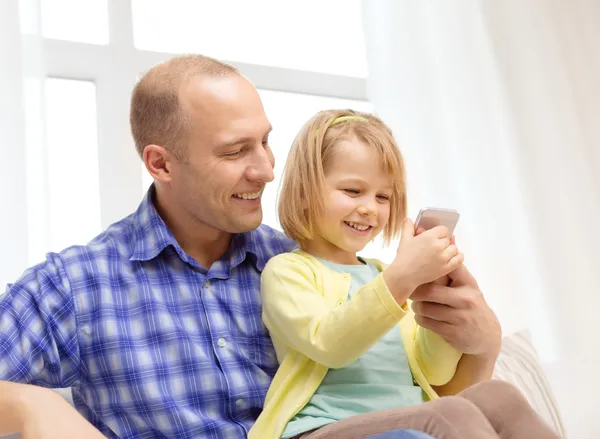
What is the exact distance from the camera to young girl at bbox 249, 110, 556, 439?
1.22 metres

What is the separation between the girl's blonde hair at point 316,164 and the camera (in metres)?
1.48

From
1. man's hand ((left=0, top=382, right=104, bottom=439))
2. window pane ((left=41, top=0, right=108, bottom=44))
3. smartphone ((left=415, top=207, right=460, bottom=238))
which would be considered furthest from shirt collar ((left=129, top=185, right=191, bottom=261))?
window pane ((left=41, top=0, right=108, bottom=44))

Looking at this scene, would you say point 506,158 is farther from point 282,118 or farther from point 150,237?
point 150,237

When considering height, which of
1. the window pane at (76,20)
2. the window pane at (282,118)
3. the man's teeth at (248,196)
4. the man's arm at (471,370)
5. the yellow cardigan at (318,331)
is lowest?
the man's arm at (471,370)

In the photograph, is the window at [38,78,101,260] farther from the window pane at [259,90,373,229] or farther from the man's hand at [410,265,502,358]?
the man's hand at [410,265,502,358]

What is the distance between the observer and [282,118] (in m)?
2.59

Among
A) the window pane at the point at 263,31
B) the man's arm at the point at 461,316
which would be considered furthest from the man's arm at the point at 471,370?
the window pane at the point at 263,31

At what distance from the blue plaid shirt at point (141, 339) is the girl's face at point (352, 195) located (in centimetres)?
26

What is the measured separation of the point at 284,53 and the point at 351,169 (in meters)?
1.26

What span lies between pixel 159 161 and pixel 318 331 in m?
0.55

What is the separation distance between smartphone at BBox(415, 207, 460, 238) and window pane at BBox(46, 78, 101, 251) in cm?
108

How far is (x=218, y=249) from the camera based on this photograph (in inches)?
64.8

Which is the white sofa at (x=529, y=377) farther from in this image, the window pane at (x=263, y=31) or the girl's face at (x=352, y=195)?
the window pane at (x=263, y=31)

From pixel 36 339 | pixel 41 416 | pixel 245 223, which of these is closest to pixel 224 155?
pixel 245 223
